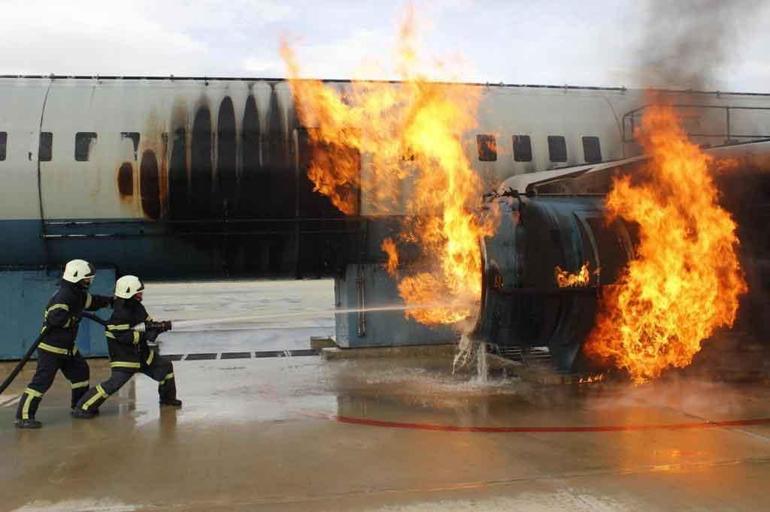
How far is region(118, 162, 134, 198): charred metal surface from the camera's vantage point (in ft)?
39.4

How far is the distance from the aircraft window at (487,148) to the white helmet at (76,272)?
716cm

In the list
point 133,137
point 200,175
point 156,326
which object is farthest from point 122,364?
point 133,137

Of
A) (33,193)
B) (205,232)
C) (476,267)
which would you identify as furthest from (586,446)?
(33,193)

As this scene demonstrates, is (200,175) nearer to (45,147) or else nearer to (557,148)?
(45,147)

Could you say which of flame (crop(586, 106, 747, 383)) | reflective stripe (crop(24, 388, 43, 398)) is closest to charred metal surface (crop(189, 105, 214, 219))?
reflective stripe (crop(24, 388, 43, 398))

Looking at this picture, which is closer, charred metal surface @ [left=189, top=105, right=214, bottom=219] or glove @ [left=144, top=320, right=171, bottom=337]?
glove @ [left=144, top=320, right=171, bottom=337]

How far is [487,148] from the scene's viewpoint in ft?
42.9

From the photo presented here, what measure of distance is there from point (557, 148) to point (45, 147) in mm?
9171

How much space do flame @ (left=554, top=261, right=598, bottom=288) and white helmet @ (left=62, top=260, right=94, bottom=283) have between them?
19.7ft

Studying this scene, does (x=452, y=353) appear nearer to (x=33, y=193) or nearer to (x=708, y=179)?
(x=708, y=179)

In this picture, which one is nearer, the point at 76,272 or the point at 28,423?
the point at 28,423

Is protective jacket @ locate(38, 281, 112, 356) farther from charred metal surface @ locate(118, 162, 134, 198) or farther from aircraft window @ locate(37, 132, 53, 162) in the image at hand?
aircraft window @ locate(37, 132, 53, 162)

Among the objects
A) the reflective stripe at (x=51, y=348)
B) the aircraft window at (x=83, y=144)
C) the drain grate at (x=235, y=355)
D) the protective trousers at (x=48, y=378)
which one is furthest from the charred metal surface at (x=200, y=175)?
the reflective stripe at (x=51, y=348)

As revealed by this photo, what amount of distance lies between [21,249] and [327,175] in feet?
17.8
